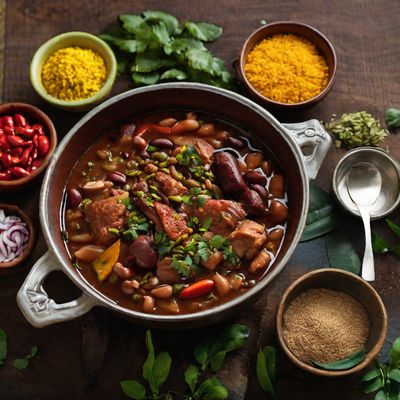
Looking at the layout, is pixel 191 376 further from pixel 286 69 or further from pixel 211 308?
pixel 286 69

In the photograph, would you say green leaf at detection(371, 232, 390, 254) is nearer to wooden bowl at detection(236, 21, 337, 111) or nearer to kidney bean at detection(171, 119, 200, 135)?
wooden bowl at detection(236, 21, 337, 111)

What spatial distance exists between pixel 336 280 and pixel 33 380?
1701 mm

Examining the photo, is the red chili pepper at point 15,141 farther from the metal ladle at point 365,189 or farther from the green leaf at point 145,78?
the metal ladle at point 365,189

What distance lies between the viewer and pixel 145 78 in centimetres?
431

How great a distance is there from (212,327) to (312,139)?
3.65 ft

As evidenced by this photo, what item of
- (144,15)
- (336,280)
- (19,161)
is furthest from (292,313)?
(144,15)

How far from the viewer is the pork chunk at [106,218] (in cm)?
366

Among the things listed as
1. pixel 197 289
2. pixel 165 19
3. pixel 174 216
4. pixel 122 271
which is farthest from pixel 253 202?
pixel 165 19

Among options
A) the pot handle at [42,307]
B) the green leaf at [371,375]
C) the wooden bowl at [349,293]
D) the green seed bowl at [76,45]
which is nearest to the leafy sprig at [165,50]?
the green seed bowl at [76,45]

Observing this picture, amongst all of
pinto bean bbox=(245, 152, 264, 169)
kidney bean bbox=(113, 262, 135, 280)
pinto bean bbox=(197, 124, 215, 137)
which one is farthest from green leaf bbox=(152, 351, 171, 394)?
pinto bean bbox=(197, 124, 215, 137)

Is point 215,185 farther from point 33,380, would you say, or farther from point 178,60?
point 33,380

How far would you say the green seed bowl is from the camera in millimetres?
4168

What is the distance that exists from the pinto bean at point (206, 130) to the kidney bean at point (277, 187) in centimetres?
44

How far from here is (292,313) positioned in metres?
3.88
